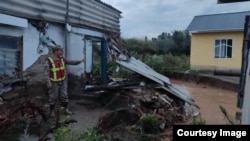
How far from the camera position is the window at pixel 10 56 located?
7180mm

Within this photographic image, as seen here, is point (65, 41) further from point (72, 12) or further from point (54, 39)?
point (72, 12)

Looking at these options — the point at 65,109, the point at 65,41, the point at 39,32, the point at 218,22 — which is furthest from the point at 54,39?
the point at 218,22

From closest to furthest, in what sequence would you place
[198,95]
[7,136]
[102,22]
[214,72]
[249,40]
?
[249,40]
[7,136]
[102,22]
[198,95]
[214,72]

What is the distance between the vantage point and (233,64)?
71.4ft

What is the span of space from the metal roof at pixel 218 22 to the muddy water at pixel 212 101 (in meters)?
4.56

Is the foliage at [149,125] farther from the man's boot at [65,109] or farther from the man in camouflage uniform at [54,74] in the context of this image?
the man in camouflage uniform at [54,74]

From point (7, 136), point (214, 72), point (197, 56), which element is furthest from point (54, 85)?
point (197, 56)

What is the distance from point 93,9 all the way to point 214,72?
12534mm

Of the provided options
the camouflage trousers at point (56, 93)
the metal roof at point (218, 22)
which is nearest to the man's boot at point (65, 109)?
the camouflage trousers at point (56, 93)

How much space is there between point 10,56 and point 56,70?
1125 millimetres

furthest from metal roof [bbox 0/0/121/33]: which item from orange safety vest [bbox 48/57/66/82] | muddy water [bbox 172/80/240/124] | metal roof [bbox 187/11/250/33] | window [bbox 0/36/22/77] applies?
metal roof [bbox 187/11/250/33]

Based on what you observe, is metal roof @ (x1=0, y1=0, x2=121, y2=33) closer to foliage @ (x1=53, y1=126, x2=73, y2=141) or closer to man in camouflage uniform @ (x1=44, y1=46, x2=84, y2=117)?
man in camouflage uniform @ (x1=44, y1=46, x2=84, y2=117)

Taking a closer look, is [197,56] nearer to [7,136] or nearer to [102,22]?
[102,22]

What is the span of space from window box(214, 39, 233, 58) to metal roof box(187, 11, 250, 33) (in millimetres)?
965
